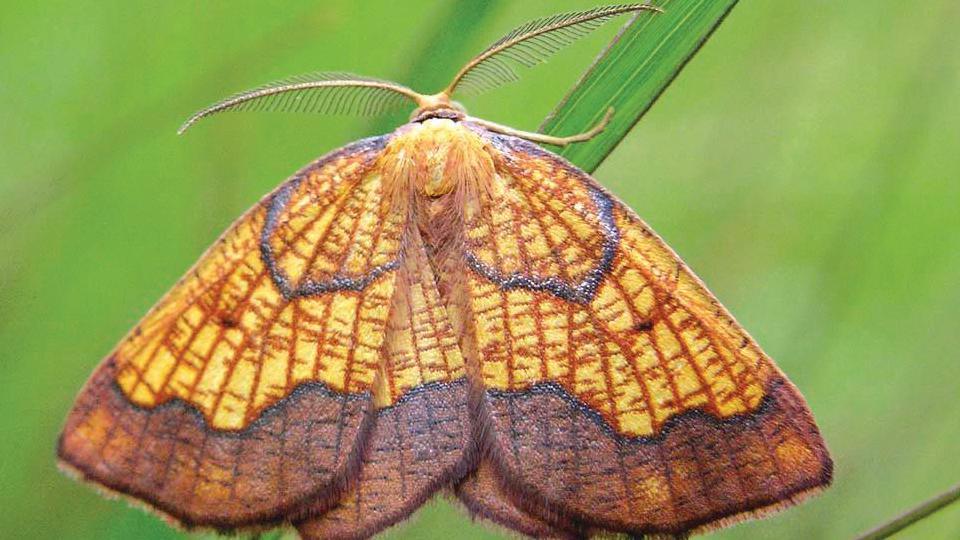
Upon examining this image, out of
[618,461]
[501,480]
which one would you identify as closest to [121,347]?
[501,480]

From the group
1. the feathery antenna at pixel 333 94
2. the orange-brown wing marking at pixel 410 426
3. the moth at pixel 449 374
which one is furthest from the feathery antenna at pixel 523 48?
the orange-brown wing marking at pixel 410 426

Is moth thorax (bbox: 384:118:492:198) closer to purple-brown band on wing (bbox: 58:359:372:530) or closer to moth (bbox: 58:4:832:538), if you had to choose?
moth (bbox: 58:4:832:538)

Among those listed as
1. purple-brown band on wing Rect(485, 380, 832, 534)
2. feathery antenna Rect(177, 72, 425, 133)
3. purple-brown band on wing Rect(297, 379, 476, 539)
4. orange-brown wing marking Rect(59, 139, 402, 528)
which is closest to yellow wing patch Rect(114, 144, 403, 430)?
orange-brown wing marking Rect(59, 139, 402, 528)

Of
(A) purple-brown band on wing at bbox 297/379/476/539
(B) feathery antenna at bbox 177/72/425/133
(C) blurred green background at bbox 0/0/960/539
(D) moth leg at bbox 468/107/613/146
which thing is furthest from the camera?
(C) blurred green background at bbox 0/0/960/539

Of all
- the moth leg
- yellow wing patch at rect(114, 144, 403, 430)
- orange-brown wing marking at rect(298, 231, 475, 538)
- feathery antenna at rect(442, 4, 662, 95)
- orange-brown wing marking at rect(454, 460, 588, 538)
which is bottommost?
orange-brown wing marking at rect(454, 460, 588, 538)

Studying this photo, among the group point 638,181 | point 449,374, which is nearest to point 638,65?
point 449,374

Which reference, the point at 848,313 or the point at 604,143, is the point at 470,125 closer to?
the point at 604,143
